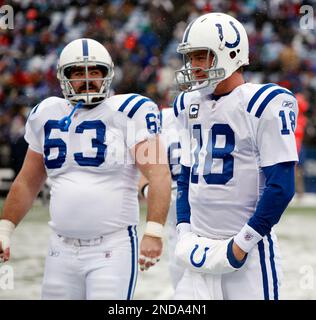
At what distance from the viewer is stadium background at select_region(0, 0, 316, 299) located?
13.5 meters

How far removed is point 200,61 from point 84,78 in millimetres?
647

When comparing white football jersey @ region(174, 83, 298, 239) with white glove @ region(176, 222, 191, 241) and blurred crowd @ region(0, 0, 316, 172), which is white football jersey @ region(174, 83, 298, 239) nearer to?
white glove @ region(176, 222, 191, 241)

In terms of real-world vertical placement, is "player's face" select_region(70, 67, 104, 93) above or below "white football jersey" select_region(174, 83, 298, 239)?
above

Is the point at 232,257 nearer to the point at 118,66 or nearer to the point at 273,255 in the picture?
the point at 273,255

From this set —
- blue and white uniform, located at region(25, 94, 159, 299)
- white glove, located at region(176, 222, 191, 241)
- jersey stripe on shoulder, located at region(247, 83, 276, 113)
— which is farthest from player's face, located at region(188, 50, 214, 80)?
white glove, located at region(176, 222, 191, 241)

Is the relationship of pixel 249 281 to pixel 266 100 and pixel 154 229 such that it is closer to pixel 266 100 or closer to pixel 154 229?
pixel 154 229

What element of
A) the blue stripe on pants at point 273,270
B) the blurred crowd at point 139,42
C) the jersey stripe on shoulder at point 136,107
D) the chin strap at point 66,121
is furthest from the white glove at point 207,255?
the blurred crowd at point 139,42

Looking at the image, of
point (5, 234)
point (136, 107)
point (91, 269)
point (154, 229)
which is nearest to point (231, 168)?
point (154, 229)

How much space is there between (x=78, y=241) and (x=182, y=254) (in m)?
0.57

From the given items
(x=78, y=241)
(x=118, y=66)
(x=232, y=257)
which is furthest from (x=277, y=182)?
(x=118, y=66)

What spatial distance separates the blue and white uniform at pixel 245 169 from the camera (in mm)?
3076

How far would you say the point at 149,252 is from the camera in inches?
137

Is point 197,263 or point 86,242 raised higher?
point 86,242

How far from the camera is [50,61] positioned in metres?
14.5
